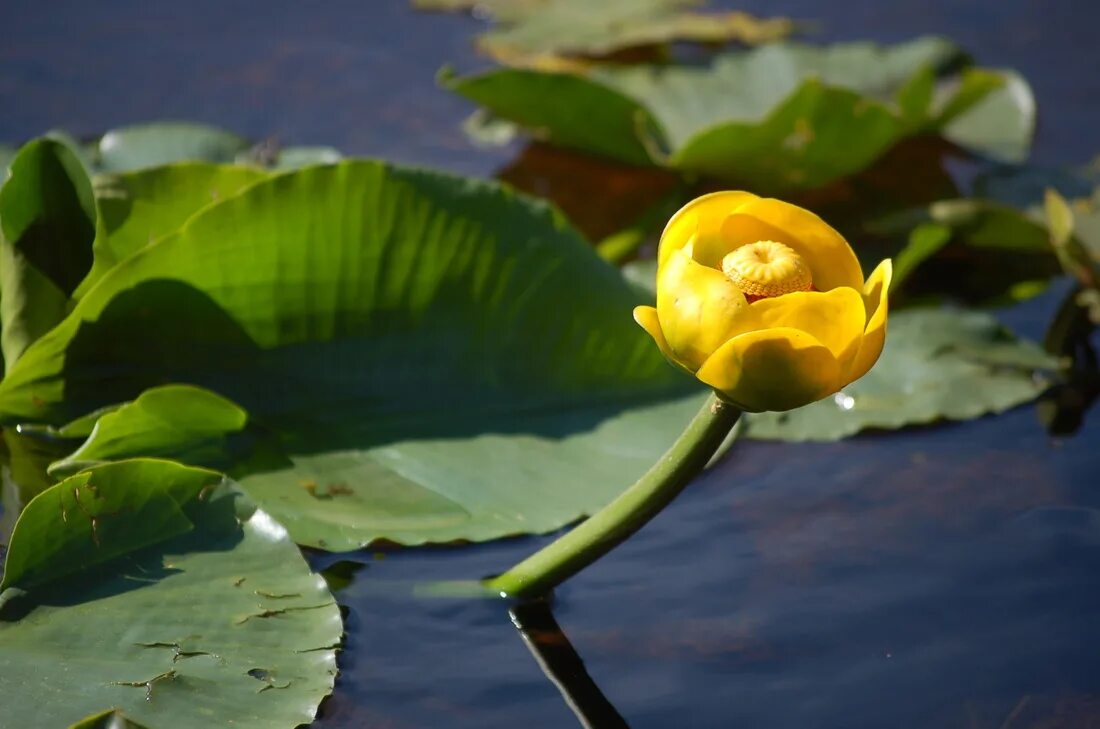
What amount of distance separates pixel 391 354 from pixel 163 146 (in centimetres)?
44

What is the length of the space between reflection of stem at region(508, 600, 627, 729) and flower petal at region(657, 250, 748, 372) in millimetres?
326

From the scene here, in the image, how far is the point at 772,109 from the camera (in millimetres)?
1822

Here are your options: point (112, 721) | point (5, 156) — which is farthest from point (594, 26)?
point (112, 721)

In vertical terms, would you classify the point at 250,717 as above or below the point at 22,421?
below

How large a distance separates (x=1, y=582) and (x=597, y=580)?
18.7 inches

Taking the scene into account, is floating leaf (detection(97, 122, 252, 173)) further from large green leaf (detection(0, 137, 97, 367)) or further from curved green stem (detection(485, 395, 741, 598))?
curved green stem (detection(485, 395, 741, 598))

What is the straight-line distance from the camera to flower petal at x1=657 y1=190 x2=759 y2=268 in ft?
2.86

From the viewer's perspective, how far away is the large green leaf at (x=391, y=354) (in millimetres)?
1125

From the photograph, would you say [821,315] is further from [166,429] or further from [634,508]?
[166,429]

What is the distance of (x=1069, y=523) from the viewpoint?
128 centimetres

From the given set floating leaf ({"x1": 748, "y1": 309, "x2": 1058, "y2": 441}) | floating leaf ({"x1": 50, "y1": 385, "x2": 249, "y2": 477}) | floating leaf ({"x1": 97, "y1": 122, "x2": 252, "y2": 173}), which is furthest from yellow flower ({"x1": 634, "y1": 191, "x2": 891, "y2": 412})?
floating leaf ({"x1": 97, "y1": 122, "x2": 252, "y2": 173})

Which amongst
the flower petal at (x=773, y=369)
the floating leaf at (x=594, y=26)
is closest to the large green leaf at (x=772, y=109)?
the floating leaf at (x=594, y=26)

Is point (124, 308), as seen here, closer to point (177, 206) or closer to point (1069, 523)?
point (177, 206)

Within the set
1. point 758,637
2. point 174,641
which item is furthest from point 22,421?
point 758,637
